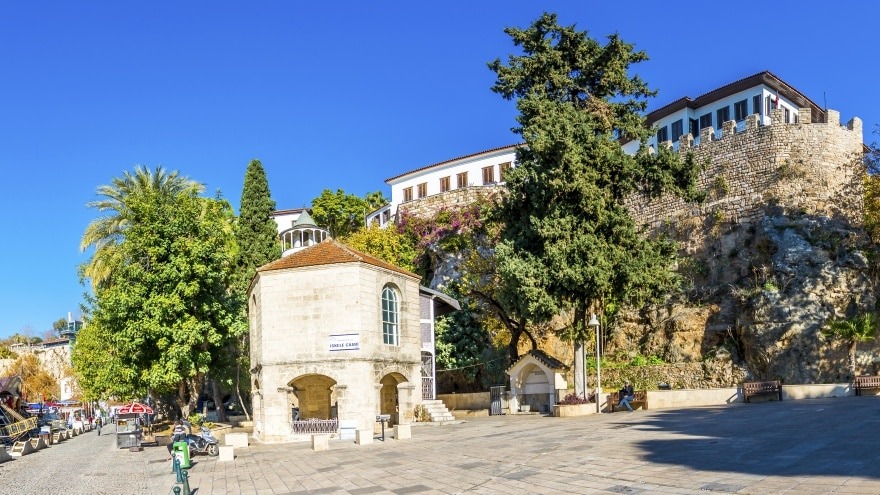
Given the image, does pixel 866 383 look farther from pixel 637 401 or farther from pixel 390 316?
pixel 390 316

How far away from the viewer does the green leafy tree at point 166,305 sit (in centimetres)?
3478

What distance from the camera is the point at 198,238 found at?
3800 cm

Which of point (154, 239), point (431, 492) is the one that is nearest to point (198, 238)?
point (154, 239)

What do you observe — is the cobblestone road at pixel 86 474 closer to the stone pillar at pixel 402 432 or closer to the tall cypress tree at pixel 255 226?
the stone pillar at pixel 402 432

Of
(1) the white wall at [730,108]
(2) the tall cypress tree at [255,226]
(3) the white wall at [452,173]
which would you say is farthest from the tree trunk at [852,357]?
(2) the tall cypress tree at [255,226]

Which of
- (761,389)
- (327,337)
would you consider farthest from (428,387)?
(761,389)

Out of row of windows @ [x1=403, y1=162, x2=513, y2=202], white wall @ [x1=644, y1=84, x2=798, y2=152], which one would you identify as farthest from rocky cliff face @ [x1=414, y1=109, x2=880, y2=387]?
row of windows @ [x1=403, y1=162, x2=513, y2=202]

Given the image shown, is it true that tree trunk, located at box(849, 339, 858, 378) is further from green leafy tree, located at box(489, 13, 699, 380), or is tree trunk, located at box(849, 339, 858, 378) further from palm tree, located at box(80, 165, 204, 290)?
palm tree, located at box(80, 165, 204, 290)

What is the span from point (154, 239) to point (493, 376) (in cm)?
2188

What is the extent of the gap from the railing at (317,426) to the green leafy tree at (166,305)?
7821mm

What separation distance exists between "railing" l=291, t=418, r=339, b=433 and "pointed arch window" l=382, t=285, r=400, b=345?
3.99 m

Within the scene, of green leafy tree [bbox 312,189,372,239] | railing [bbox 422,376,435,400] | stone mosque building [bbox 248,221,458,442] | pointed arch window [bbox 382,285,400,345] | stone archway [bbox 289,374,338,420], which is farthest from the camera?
green leafy tree [bbox 312,189,372,239]

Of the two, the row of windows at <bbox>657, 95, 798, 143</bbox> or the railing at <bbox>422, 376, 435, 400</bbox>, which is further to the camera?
the row of windows at <bbox>657, 95, 798, 143</bbox>

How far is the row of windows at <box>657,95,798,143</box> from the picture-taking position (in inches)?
1919
